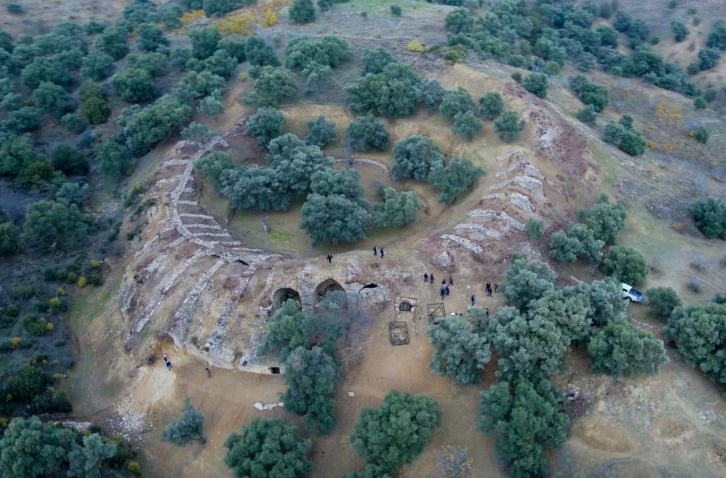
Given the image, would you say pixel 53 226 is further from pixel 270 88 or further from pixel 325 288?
pixel 325 288

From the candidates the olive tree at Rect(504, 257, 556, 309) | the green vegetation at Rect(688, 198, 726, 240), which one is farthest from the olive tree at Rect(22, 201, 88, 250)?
the green vegetation at Rect(688, 198, 726, 240)

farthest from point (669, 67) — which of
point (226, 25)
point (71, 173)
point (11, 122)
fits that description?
point (11, 122)

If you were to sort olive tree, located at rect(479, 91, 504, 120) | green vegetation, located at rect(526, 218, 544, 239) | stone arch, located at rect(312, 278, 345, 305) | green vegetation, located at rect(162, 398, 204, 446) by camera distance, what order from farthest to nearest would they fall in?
1. olive tree, located at rect(479, 91, 504, 120)
2. green vegetation, located at rect(526, 218, 544, 239)
3. stone arch, located at rect(312, 278, 345, 305)
4. green vegetation, located at rect(162, 398, 204, 446)

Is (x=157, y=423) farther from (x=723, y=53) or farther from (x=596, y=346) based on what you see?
(x=723, y=53)

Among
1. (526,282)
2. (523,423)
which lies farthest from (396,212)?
(523,423)

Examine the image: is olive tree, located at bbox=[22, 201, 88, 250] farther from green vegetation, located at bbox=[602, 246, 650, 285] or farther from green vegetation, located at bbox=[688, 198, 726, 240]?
green vegetation, located at bbox=[688, 198, 726, 240]

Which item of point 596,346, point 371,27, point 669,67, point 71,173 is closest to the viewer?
point 596,346

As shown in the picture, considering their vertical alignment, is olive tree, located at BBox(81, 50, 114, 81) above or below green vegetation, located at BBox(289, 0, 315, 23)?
below
